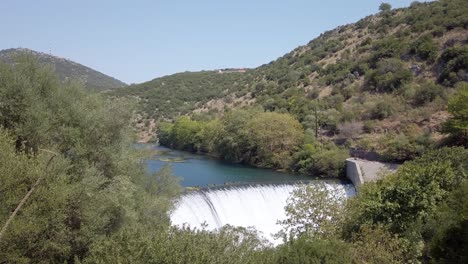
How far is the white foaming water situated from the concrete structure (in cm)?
Answer: 585

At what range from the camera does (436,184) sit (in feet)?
56.9

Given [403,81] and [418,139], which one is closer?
[418,139]

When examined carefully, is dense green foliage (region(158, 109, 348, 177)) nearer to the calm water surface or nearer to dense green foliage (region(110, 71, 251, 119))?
the calm water surface

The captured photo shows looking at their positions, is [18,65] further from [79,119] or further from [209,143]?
[209,143]

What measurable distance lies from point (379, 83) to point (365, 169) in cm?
1944

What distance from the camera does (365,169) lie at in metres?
31.4

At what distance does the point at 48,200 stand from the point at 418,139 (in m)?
28.7

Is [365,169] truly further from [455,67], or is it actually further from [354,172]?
[455,67]

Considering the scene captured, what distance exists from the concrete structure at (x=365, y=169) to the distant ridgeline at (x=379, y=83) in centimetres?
139

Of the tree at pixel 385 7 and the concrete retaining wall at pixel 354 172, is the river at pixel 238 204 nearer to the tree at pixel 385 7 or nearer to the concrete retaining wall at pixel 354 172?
the concrete retaining wall at pixel 354 172

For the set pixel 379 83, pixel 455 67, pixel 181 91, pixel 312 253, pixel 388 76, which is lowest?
pixel 312 253

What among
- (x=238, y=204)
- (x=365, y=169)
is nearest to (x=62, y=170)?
Result: (x=238, y=204)

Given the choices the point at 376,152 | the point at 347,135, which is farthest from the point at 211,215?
the point at 347,135

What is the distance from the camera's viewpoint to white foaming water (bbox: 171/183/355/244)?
21.2 m
